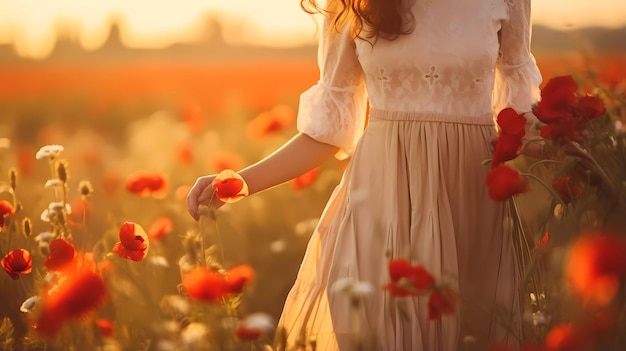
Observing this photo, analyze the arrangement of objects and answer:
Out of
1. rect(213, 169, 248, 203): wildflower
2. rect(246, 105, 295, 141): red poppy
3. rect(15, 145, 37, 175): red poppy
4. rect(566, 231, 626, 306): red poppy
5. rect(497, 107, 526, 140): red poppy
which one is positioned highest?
rect(497, 107, 526, 140): red poppy

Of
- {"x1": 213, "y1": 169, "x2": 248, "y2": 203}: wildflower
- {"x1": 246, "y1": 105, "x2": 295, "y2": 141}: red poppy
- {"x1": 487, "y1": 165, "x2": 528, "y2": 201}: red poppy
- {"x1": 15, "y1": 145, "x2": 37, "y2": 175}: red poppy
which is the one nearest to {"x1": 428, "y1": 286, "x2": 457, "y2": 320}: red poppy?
{"x1": 487, "y1": 165, "x2": 528, "y2": 201}: red poppy

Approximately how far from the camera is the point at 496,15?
77.9 inches

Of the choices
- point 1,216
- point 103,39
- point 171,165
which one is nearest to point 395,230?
point 1,216

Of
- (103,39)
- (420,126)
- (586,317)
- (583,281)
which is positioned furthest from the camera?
(103,39)

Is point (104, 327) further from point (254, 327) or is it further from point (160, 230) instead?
point (160, 230)

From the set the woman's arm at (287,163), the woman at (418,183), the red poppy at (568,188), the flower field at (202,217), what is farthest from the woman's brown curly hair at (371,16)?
the red poppy at (568,188)

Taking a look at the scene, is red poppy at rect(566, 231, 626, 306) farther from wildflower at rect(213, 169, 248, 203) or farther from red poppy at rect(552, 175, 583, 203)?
wildflower at rect(213, 169, 248, 203)

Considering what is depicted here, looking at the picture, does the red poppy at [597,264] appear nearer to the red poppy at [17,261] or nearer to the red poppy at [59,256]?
the red poppy at [59,256]

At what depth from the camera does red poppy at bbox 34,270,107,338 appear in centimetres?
137

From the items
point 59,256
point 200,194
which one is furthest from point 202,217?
point 59,256

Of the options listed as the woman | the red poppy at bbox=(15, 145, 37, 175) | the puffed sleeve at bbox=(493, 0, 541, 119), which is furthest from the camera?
the red poppy at bbox=(15, 145, 37, 175)

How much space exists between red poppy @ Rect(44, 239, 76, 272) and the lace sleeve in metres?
1.05

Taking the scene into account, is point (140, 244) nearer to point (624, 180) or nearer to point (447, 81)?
point (447, 81)

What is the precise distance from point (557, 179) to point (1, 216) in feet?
4.38
